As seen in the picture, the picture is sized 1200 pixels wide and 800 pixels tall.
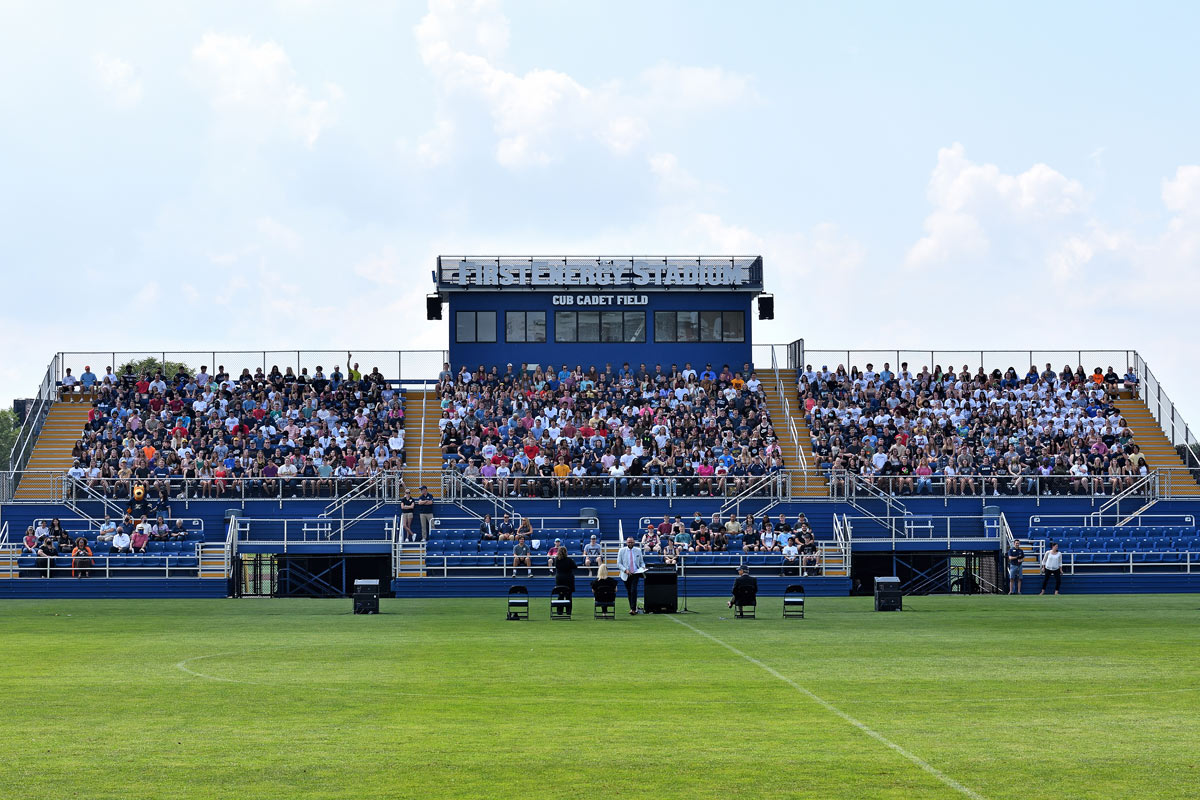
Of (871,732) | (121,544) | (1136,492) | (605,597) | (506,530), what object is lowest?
(871,732)

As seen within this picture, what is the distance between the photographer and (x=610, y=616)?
30969 mm

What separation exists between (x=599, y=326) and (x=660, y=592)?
88.6 ft

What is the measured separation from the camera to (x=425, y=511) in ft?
145

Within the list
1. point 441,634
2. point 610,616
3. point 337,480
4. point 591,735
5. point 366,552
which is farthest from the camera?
point 337,480

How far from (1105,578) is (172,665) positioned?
27.8 meters

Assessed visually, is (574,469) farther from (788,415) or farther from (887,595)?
(887,595)

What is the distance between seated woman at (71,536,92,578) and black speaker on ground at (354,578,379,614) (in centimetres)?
1146

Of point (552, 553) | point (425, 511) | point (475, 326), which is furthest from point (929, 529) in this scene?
point (475, 326)

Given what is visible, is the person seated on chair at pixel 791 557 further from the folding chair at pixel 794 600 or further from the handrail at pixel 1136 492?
the handrail at pixel 1136 492

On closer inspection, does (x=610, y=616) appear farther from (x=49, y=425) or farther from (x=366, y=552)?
(x=49, y=425)

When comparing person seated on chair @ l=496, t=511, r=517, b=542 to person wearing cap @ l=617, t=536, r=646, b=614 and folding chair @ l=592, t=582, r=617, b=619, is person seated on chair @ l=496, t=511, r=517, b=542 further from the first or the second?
folding chair @ l=592, t=582, r=617, b=619

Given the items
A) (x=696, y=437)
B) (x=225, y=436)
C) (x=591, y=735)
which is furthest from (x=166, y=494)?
(x=591, y=735)

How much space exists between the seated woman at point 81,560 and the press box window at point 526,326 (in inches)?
815

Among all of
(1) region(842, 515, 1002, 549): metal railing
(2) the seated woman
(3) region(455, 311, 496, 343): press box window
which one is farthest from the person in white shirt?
(3) region(455, 311, 496, 343): press box window
